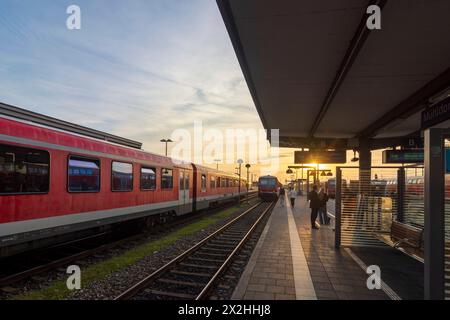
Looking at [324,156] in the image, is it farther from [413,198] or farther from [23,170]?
[23,170]

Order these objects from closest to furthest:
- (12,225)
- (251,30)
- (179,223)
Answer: (251,30) → (12,225) → (179,223)

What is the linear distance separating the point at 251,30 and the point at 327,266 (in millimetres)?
5027

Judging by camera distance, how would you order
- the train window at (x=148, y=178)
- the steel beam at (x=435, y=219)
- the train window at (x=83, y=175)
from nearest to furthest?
the steel beam at (x=435, y=219)
the train window at (x=83, y=175)
the train window at (x=148, y=178)

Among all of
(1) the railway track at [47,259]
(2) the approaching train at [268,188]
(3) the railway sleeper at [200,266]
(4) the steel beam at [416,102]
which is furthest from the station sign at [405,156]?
(2) the approaching train at [268,188]

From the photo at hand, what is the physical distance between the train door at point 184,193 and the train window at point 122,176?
4699 millimetres

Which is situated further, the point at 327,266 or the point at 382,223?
the point at 382,223

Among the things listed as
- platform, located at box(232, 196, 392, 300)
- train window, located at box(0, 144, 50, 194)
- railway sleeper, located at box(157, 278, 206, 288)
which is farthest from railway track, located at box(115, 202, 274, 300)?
train window, located at box(0, 144, 50, 194)

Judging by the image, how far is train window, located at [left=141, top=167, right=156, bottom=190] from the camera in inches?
445

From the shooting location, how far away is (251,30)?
18.2 ft

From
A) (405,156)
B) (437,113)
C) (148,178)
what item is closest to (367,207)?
(405,156)

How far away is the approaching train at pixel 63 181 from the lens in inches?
240

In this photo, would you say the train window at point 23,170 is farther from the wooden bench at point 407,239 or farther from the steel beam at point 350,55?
the wooden bench at point 407,239

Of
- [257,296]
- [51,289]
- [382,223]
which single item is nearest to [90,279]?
[51,289]
